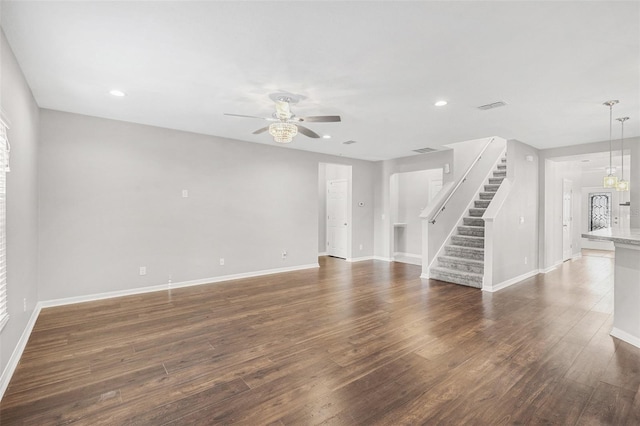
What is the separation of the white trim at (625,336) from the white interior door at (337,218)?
5.43 meters

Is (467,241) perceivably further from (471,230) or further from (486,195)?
(486,195)

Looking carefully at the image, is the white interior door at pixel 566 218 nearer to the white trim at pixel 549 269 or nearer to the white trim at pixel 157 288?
the white trim at pixel 549 269

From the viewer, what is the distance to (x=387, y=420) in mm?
1945

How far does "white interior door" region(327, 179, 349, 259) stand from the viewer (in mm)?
8312

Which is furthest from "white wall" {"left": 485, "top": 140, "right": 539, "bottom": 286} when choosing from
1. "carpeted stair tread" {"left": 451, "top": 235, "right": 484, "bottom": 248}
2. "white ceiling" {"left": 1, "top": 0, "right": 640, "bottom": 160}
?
"white ceiling" {"left": 1, "top": 0, "right": 640, "bottom": 160}

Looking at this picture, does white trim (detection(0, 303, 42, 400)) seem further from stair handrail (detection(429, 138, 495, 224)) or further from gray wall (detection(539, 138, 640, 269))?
gray wall (detection(539, 138, 640, 269))

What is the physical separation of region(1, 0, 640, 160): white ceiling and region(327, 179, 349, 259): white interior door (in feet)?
13.7

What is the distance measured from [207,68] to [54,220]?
3.21 metres

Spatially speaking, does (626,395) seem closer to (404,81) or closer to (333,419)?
(333,419)

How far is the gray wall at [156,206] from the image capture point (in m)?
4.20

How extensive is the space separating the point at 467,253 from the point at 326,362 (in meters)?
4.43

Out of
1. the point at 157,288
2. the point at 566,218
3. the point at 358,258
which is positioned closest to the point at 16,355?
the point at 157,288

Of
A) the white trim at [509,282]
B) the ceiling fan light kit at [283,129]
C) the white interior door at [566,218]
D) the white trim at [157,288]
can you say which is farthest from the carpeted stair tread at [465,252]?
the ceiling fan light kit at [283,129]

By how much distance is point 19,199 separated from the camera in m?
2.88
